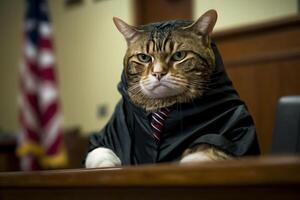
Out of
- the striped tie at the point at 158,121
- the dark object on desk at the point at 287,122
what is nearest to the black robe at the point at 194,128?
the striped tie at the point at 158,121

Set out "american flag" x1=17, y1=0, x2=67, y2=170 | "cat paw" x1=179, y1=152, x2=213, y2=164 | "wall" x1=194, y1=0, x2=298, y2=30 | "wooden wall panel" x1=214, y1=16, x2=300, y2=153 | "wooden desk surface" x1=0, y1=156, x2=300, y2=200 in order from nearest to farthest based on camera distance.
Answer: "wooden desk surface" x1=0, y1=156, x2=300, y2=200
"cat paw" x1=179, y1=152, x2=213, y2=164
"wall" x1=194, y1=0, x2=298, y2=30
"wooden wall panel" x1=214, y1=16, x2=300, y2=153
"american flag" x1=17, y1=0, x2=67, y2=170

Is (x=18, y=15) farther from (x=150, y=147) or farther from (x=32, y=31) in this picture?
(x=150, y=147)

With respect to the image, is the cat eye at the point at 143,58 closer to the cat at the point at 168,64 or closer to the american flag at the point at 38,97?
the cat at the point at 168,64

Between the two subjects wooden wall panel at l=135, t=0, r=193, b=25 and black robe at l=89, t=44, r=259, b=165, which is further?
wooden wall panel at l=135, t=0, r=193, b=25

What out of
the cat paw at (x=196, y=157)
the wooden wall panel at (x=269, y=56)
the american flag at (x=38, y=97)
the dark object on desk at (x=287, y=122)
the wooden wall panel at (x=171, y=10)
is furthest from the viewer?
the american flag at (x=38, y=97)

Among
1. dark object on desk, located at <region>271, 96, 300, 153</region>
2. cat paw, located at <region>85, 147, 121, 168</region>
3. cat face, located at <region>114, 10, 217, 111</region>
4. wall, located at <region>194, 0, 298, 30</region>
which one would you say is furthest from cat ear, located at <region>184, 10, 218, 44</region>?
dark object on desk, located at <region>271, 96, 300, 153</region>

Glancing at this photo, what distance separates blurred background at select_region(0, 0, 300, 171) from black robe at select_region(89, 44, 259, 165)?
100 millimetres

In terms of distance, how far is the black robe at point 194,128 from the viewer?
626mm

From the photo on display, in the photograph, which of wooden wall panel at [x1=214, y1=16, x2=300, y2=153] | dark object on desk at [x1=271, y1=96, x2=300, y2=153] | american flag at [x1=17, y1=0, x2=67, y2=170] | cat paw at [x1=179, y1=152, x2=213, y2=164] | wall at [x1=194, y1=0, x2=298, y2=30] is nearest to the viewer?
cat paw at [x1=179, y1=152, x2=213, y2=164]

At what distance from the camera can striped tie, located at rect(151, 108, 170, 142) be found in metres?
0.67

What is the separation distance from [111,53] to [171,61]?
0.65m

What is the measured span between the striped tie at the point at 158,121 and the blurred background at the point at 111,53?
0.14m

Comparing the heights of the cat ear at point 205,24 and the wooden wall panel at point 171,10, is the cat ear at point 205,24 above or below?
below

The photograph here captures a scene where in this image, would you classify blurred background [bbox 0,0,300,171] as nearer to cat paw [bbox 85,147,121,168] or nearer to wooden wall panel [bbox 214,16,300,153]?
wooden wall panel [bbox 214,16,300,153]
